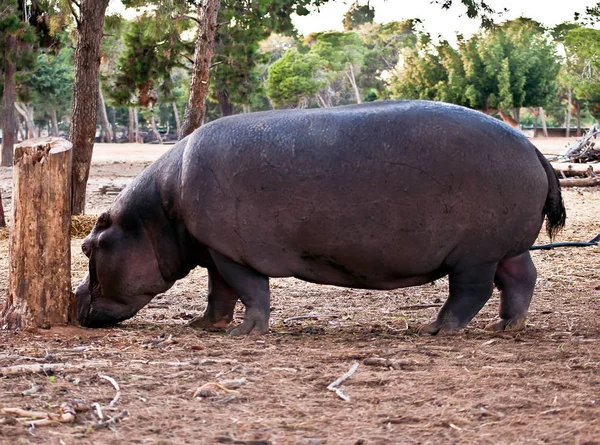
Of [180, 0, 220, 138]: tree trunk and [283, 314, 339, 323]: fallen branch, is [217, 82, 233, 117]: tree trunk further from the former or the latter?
[283, 314, 339, 323]: fallen branch

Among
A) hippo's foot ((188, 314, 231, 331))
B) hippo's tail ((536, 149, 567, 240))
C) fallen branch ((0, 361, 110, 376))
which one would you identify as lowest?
hippo's foot ((188, 314, 231, 331))

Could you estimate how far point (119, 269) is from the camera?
6.15 m

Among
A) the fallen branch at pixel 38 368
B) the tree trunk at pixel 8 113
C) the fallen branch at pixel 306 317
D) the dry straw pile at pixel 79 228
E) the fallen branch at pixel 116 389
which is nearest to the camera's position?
the fallen branch at pixel 116 389

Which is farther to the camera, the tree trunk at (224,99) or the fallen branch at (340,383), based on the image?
the tree trunk at (224,99)

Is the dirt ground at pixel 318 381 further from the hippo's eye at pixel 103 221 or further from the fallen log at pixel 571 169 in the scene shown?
the fallen log at pixel 571 169

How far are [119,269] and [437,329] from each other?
83.8 inches

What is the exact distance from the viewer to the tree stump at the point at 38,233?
18.7 ft

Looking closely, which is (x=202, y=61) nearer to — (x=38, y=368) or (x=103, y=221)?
(x=103, y=221)

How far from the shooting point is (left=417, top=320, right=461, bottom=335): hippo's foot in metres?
5.76

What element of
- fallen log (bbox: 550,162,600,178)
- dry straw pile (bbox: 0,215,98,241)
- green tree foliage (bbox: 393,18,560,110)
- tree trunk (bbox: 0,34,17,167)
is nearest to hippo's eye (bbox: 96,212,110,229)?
dry straw pile (bbox: 0,215,98,241)

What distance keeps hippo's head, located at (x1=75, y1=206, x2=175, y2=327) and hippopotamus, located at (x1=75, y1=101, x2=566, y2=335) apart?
0.87 feet

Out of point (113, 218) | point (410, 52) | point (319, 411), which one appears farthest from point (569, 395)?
point (410, 52)

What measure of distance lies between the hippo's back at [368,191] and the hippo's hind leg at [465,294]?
0.30ft

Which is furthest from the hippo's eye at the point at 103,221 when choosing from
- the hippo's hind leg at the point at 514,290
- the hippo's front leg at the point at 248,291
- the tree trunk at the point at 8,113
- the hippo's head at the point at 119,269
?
the tree trunk at the point at 8,113
